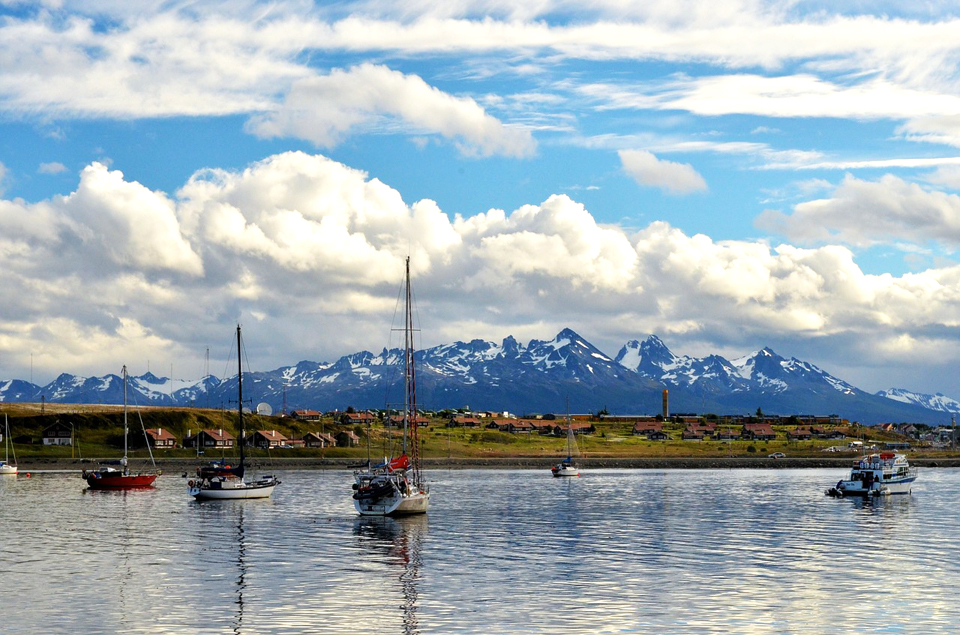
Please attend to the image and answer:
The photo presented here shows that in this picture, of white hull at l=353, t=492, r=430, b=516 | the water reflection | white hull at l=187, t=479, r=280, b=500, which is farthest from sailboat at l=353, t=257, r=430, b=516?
white hull at l=187, t=479, r=280, b=500

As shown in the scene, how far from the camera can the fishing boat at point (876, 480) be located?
432 feet

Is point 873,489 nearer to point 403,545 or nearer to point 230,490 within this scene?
point 230,490

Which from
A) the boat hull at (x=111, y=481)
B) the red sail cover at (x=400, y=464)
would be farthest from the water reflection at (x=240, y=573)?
the boat hull at (x=111, y=481)

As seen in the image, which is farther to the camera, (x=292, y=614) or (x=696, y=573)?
(x=696, y=573)

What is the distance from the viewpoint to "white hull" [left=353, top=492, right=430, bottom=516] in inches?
3679

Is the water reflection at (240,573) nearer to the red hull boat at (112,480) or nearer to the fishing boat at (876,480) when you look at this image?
the red hull boat at (112,480)

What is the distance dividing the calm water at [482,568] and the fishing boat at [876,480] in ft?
52.7

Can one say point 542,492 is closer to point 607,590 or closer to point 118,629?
point 607,590

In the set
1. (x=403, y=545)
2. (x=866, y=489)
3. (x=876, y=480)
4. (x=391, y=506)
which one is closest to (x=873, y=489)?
(x=866, y=489)

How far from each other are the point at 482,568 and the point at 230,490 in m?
67.4

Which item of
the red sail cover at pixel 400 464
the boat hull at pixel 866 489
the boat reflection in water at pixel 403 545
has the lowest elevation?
the boat hull at pixel 866 489

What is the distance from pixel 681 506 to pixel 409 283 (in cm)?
3652

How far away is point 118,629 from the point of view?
41469 mm

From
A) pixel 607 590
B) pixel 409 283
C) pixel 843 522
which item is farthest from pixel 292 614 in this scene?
pixel 843 522
